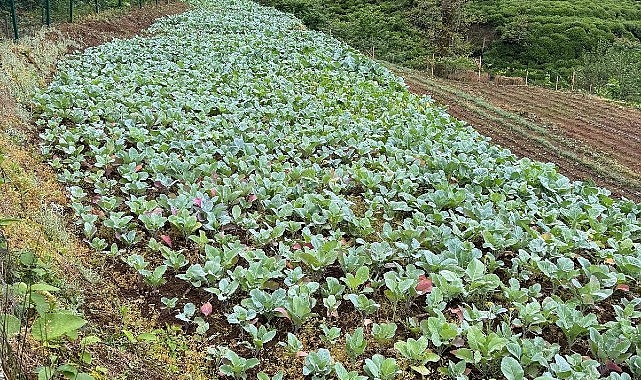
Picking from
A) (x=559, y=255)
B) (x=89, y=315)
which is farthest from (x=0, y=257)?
(x=559, y=255)

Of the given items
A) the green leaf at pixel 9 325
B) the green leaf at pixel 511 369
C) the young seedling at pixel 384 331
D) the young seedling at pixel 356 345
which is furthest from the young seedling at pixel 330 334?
the green leaf at pixel 9 325

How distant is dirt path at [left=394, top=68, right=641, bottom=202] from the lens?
10.0 meters

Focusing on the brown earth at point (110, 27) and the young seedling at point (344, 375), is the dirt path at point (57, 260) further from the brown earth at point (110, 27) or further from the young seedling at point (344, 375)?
the brown earth at point (110, 27)

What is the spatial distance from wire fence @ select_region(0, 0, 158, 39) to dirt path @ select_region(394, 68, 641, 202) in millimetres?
10552

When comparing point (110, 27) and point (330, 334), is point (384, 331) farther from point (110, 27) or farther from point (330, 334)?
point (110, 27)

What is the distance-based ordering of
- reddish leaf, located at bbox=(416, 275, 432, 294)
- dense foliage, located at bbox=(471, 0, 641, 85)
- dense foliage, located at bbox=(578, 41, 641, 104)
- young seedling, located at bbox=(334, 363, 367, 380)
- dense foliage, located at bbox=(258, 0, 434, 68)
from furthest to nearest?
dense foliage, located at bbox=(471, 0, 641, 85)
dense foliage, located at bbox=(258, 0, 434, 68)
dense foliage, located at bbox=(578, 41, 641, 104)
reddish leaf, located at bbox=(416, 275, 432, 294)
young seedling, located at bbox=(334, 363, 367, 380)

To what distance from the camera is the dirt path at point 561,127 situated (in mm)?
10023

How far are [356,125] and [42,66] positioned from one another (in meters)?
6.67

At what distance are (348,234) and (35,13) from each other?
1293 cm

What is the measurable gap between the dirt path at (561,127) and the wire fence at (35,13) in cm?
1055

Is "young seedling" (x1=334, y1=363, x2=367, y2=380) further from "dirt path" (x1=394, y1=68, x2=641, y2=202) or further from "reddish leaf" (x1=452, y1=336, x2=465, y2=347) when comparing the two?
"dirt path" (x1=394, y1=68, x2=641, y2=202)

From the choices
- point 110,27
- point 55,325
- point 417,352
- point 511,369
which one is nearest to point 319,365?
point 417,352

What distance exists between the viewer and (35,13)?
14383 millimetres

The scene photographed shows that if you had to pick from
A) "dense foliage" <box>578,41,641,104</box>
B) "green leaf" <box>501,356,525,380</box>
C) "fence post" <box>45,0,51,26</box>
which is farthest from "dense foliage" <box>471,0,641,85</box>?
"green leaf" <box>501,356,525,380</box>
